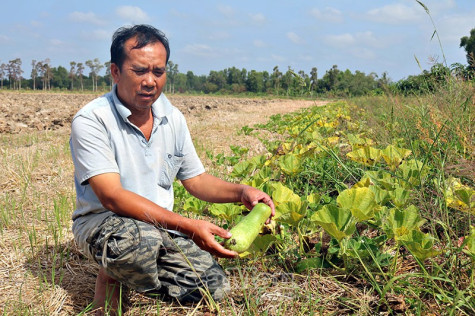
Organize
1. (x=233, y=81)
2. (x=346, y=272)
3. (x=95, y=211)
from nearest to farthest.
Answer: (x=346, y=272), (x=95, y=211), (x=233, y=81)

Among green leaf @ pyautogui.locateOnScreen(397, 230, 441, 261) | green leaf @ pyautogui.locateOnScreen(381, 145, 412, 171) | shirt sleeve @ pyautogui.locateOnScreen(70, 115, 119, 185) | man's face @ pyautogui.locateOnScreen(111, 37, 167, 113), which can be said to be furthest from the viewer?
green leaf @ pyautogui.locateOnScreen(381, 145, 412, 171)

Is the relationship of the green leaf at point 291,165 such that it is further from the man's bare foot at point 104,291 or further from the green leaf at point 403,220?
the man's bare foot at point 104,291

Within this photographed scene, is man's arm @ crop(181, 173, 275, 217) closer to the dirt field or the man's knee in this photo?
the man's knee

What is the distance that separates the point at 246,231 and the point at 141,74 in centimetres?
94

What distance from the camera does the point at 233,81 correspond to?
3979 inches

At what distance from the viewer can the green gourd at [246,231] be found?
1609mm

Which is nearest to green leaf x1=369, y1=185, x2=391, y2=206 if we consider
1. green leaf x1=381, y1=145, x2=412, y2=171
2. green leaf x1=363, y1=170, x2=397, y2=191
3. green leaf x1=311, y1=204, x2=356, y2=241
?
green leaf x1=363, y1=170, x2=397, y2=191

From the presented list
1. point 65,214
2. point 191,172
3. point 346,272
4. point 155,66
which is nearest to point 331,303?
point 346,272

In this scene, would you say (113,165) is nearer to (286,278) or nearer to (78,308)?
(78,308)

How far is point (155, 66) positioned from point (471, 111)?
2387 mm

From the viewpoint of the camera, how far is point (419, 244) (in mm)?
1470

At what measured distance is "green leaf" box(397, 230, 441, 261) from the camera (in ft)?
4.76

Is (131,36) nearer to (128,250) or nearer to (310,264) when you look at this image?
(128,250)

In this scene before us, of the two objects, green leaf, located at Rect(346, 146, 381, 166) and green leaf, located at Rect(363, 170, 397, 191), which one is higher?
green leaf, located at Rect(346, 146, 381, 166)
